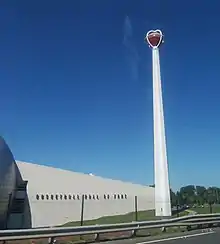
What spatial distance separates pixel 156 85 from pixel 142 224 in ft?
92.6

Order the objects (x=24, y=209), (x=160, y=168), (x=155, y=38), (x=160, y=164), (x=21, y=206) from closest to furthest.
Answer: (x=21, y=206)
(x=24, y=209)
(x=160, y=164)
(x=160, y=168)
(x=155, y=38)

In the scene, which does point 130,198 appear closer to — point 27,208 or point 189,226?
point 27,208

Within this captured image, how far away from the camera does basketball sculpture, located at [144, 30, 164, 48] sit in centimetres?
4894

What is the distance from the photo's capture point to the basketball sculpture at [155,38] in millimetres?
48938

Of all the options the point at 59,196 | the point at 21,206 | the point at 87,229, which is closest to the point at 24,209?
the point at 21,206

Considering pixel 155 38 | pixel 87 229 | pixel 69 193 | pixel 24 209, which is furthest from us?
pixel 155 38

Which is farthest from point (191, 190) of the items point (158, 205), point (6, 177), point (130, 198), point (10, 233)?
point (10, 233)

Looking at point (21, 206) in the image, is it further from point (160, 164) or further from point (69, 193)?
point (160, 164)

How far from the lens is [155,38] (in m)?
49.2

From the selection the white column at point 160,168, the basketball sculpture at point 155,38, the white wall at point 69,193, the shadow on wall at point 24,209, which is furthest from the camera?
the basketball sculpture at point 155,38

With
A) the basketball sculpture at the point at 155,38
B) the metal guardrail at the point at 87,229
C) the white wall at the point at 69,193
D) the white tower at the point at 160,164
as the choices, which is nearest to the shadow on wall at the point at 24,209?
the white wall at the point at 69,193

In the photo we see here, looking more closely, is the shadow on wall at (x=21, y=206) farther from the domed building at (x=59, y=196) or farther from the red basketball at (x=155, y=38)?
the red basketball at (x=155, y=38)

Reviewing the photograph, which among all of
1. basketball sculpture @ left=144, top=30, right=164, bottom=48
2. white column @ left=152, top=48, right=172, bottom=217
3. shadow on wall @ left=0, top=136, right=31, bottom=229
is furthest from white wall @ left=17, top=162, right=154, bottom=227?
basketball sculpture @ left=144, top=30, right=164, bottom=48

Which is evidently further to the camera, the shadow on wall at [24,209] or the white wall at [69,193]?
the white wall at [69,193]
